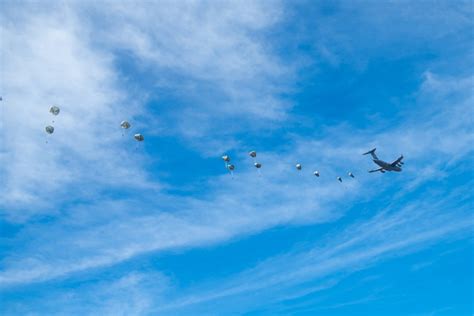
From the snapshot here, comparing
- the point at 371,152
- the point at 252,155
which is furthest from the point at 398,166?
the point at 252,155

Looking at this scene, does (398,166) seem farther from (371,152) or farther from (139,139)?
(139,139)

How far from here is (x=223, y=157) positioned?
10944cm

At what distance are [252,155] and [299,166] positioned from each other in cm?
1376

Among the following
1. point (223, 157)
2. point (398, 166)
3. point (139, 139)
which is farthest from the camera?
point (398, 166)

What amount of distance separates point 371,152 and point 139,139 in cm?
7866

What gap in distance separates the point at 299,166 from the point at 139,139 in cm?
4444

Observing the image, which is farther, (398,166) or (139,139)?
(398,166)

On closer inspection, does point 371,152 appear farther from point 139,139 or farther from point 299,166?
point 139,139

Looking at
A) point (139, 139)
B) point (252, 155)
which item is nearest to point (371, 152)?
point (252, 155)

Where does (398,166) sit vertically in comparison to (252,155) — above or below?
above

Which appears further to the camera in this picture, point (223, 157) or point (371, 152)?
point (371, 152)

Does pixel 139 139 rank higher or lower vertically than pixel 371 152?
lower

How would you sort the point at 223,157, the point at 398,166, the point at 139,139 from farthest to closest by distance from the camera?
the point at 398,166 → the point at 223,157 → the point at 139,139

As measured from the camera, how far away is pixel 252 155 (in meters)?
113
